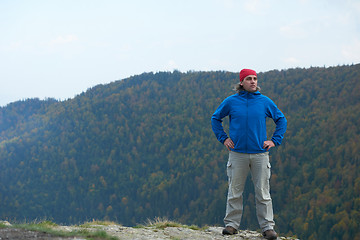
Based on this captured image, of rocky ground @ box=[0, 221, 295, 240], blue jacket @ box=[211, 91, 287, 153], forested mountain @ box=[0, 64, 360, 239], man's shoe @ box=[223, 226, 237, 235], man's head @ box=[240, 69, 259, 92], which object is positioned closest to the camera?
rocky ground @ box=[0, 221, 295, 240]

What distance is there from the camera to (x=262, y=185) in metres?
5.76

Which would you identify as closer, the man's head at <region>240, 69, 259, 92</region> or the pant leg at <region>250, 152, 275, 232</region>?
the pant leg at <region>250, 152, 275, 232</region>

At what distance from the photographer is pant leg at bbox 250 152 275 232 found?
5757 millimetres

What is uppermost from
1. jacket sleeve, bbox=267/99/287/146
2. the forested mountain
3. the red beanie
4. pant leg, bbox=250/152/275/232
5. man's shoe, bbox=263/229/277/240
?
the red beanie

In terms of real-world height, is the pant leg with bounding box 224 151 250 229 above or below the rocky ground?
above

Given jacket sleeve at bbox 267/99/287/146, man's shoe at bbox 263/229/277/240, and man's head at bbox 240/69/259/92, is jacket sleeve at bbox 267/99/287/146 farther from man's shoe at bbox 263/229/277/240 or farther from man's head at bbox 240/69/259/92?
man's shoe at bbox 263/229/277/240

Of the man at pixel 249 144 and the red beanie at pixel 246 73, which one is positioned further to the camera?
the red beanie at pixel 246 73

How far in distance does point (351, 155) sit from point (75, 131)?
425ft

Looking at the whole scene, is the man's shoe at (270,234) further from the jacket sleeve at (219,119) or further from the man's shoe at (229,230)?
the jacket sleeve at (219,119)

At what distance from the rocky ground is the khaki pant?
36 centimetres

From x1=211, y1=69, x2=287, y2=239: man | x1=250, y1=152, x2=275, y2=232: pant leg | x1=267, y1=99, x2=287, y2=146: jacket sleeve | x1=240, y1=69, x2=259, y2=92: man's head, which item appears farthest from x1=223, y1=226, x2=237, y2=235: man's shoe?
x1=240, y1=69, x2=259, y2=92: man's head

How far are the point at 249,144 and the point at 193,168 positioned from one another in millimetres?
141985

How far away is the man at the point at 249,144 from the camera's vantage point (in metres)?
5.75

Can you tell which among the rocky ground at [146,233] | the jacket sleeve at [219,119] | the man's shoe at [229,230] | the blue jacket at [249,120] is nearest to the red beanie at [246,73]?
the blue jacket at [249,120]
